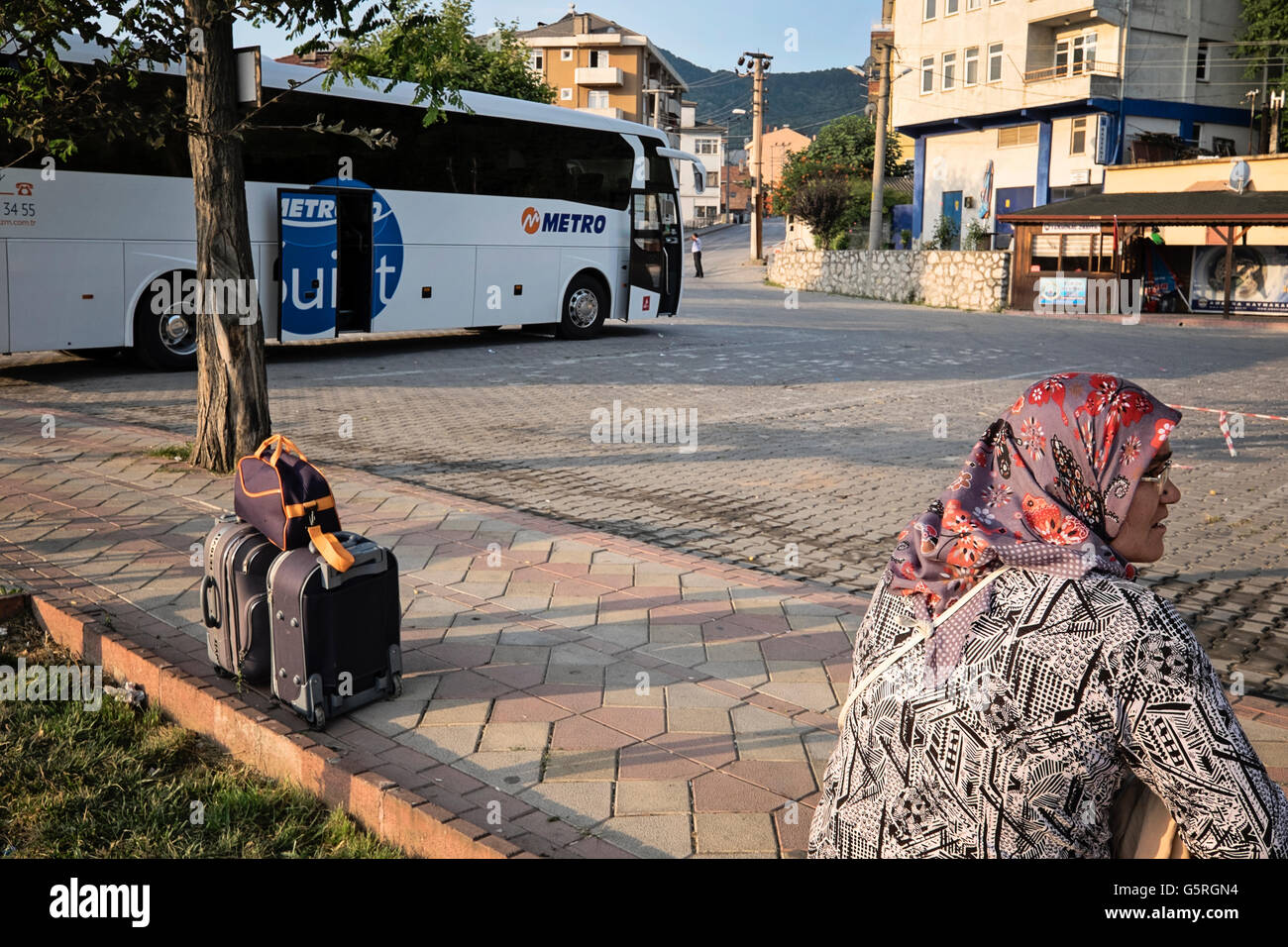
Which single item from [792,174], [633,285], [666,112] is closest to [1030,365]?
[633,285]

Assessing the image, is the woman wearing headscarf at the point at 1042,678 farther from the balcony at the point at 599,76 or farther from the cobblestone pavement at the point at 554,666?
the balcony at the point at 599,76

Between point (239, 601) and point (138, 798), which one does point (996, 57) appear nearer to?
point (239, 601)

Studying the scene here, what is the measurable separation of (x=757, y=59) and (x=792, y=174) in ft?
34.8

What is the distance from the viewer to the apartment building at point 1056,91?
1593 inches

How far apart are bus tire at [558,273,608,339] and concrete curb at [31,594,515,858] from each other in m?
16.0

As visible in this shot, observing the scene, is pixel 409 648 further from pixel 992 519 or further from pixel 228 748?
pixel 992 519

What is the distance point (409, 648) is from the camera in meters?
5.00

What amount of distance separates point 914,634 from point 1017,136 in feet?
151

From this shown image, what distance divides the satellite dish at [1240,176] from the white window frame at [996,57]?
1322 cm

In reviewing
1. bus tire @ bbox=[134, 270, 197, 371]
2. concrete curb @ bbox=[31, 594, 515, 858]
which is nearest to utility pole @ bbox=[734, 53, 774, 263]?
bus tire @ bbox=[134, 270, 197, 371]

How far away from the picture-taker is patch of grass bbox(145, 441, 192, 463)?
9.09 m
